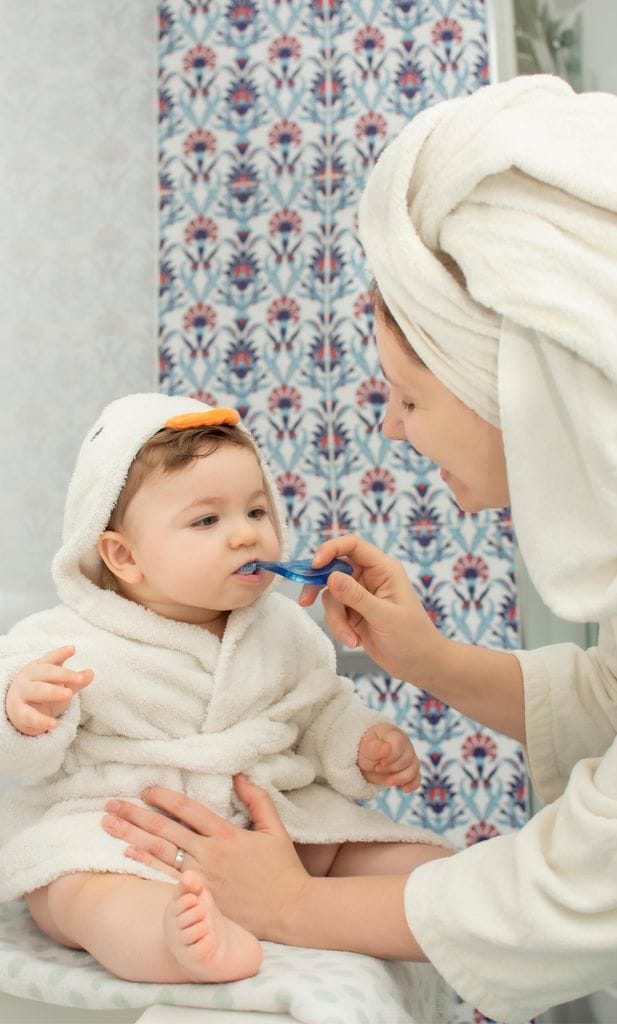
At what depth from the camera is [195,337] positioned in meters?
2.02

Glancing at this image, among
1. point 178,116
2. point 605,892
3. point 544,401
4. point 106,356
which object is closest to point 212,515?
point 544,401

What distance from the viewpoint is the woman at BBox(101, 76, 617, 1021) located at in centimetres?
87

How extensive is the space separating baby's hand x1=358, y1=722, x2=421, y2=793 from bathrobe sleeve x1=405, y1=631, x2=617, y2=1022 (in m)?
0.26

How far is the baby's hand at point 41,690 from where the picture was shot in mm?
1000

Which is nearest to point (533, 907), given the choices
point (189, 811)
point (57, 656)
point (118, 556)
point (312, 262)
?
point (189, 811)

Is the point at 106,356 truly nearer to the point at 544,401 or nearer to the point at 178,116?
the point at 178,116

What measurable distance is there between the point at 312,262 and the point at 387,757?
1069 millimetres

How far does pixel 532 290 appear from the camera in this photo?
879mm

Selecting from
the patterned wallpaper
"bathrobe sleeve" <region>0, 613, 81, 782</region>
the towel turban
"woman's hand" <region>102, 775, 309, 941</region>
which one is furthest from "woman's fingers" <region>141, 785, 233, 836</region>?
the patterned wallpaper

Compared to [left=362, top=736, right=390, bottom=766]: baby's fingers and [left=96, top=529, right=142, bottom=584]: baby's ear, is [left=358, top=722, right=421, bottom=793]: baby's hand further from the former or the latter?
[left=96, top=529, right=142, bottom=584]: baby's ear

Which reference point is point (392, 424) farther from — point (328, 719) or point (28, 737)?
point (28, 737)

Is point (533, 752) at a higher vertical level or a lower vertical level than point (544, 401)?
lower

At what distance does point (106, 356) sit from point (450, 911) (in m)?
1.18

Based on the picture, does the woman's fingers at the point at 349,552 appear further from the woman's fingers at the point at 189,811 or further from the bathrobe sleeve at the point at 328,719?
the woman's fingers at the point at 189,811
